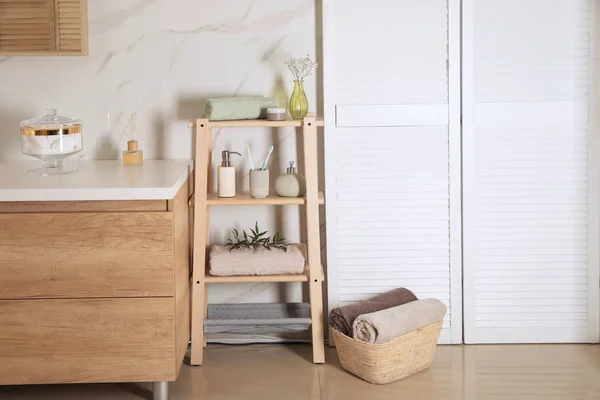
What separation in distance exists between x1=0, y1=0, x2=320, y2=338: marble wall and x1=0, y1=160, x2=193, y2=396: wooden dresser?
0.72 metres

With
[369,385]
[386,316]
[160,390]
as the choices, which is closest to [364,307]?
[386,316]

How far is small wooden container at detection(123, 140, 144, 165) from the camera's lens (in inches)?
130

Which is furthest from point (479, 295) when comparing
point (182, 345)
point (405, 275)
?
point (182, 345)

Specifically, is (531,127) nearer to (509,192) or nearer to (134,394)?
(509,192)

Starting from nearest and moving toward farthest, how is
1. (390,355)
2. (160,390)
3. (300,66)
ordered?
(160,390), (390,355), (300,66)

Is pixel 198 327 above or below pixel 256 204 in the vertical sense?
below

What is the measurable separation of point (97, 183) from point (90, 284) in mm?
313

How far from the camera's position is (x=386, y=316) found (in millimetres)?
3107

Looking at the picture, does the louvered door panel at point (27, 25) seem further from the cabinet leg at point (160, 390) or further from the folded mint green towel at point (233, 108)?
the cabinet leg at point (160, 390)

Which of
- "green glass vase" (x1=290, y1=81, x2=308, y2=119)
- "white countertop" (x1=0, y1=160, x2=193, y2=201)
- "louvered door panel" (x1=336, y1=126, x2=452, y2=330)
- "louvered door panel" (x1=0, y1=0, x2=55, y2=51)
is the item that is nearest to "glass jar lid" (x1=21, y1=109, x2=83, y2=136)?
"white countertop" (x1=0, y1=160, x2=193, y2=201)

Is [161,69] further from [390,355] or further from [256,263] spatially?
[390,355]

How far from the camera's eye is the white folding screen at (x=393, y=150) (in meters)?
3.37

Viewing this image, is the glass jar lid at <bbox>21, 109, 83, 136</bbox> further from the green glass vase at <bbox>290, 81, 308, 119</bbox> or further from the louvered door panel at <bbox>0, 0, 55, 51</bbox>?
the green glass vase at <bbox>290, 81, 308, 119</bbox>

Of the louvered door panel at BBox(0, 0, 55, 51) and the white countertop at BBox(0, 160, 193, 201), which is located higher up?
the louvered door panel at BBox(0, 0, 55, 51)
